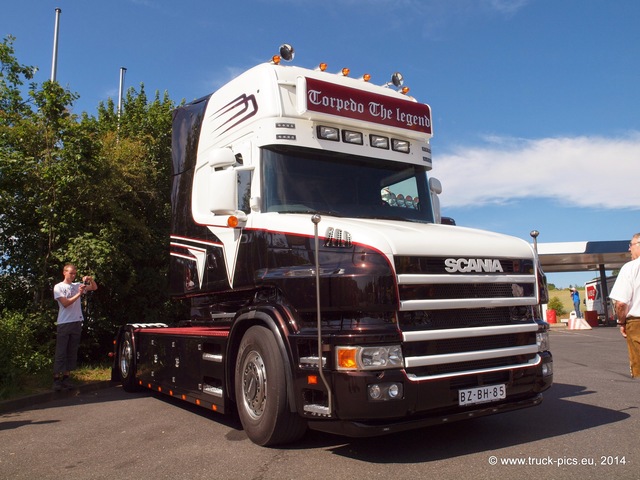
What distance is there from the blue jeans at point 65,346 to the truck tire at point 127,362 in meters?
0.78

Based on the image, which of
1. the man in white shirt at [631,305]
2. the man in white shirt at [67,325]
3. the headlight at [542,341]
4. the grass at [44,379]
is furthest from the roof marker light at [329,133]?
the grass at [44,379]

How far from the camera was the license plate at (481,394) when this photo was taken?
4.57m

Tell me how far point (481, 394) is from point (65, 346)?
6503 millimetres

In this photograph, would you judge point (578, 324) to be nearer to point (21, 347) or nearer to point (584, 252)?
point (584, 252)

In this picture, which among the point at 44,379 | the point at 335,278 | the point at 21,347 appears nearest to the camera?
the point at 335,278

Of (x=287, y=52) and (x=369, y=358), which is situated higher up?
(x=287, y=52)

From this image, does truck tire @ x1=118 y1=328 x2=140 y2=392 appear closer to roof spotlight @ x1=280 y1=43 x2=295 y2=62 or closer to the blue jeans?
the blue jeans

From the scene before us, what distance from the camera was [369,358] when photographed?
423 cm

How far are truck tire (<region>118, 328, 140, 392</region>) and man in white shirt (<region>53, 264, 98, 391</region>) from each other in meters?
0.76

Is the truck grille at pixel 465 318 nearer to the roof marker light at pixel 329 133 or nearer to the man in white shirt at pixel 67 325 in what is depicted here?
the roof marker light at pixel 329 133

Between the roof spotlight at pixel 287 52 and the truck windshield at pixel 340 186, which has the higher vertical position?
the roof spotlight at pixel 287 52

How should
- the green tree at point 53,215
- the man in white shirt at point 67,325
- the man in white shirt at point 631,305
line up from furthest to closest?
the green tree at point 53,215, the man in white shirt at point 67,325, the man in white shirt at point 631,305

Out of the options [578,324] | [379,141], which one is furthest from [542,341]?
[578,324]

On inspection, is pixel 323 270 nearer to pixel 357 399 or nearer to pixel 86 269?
pixel 357 399
